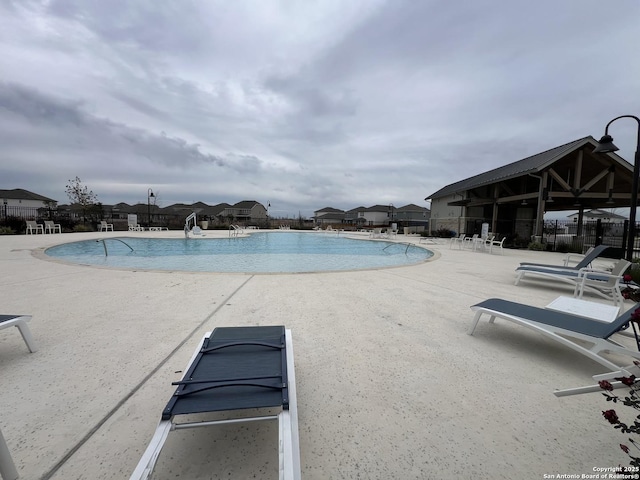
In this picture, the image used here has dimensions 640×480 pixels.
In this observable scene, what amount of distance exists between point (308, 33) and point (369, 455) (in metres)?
12.9

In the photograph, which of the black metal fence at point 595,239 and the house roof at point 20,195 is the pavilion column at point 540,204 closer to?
the black metal fence at point 595,239

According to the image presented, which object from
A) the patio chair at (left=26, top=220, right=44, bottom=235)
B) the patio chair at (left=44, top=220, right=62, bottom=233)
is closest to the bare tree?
the patio chair at (left=44, top=220, right=62, bottom=233)

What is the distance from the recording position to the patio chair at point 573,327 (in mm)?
2338

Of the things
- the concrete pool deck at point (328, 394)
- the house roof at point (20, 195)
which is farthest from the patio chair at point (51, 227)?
the house roof at point (20, 195)

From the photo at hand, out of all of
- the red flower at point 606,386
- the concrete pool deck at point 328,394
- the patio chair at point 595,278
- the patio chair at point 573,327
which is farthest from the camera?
the patio chair at point 595,278

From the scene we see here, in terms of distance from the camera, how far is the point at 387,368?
2.48 meters

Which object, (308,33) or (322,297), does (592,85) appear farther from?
(322,297)

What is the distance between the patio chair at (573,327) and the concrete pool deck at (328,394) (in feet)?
0.85

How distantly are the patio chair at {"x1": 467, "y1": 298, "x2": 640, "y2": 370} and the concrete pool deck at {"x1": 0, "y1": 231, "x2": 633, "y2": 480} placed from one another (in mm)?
258

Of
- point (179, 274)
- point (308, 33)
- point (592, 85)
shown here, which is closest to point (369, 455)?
point (179, 274)

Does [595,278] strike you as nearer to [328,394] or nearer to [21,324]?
[328,394]

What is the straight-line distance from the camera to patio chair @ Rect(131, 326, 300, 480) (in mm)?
1247

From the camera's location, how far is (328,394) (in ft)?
6.86

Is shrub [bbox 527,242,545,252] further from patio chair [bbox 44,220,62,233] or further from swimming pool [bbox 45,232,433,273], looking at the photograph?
patio chair [bbox 44,220,62,233]
